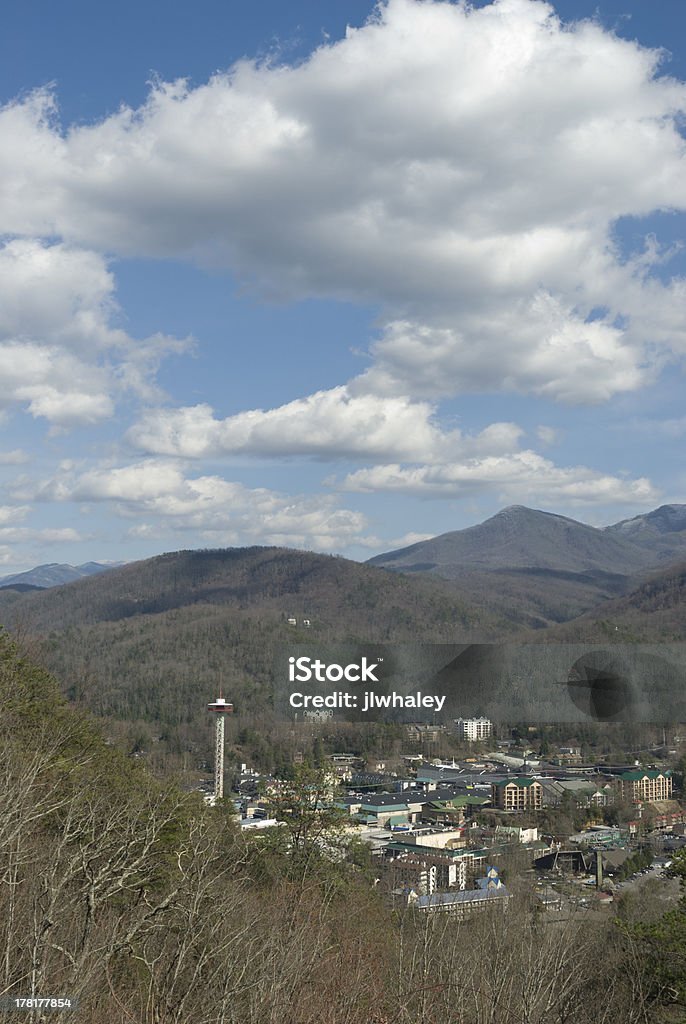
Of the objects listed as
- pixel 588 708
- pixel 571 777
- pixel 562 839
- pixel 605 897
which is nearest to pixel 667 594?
pixel 571 777

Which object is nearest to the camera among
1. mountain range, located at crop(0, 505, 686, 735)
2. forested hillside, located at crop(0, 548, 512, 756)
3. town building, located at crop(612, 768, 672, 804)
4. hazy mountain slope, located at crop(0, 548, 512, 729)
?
town building, located at crop(612, 768, 672, 804)

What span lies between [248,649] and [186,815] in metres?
95.0

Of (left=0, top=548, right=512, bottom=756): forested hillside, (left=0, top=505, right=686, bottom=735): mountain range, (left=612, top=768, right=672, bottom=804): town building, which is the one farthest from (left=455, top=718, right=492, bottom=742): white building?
(left=612, top=768, right=672, bottom=804): town building

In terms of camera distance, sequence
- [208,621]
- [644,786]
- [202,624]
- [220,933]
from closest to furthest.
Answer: [220,933], [644,786], [202,624], [208,621]

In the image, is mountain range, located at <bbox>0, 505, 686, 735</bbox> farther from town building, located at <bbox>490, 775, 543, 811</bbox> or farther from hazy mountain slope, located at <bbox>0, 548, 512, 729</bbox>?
town building, located at <bbox>490, 775, 543, 811</bbox>

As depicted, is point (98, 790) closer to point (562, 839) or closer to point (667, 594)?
point (562, 839)

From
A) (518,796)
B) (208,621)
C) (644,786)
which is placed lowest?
(518,796)

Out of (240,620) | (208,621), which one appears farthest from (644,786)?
(208,621)

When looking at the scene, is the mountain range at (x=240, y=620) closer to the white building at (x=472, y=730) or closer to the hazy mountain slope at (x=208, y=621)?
the hazy mountain slope at (x=208, y=621)

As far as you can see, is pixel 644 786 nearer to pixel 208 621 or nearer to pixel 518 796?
pixel 518 796

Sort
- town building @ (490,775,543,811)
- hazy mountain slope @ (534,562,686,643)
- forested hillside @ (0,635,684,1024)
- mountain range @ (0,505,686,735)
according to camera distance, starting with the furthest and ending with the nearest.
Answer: mountain range @ (0,505,686,735), hazy mountain slope @ (534,562,686,643), town building @ (490,775,543,811), forested hillside @ (0,635,684,1024)

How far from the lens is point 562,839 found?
158ft

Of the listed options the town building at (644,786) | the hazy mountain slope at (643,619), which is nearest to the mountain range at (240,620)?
the hazy mountain slope at (643,619)

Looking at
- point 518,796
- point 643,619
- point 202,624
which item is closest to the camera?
point 518,796
